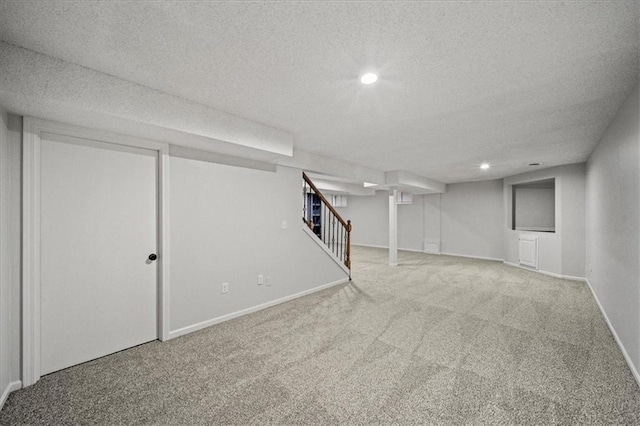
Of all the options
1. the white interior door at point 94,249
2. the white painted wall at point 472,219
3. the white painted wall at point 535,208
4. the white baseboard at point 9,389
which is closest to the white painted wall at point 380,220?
the white painted wall at point 472,219

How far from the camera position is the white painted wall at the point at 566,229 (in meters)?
5.25

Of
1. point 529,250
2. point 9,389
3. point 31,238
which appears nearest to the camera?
point 9,389

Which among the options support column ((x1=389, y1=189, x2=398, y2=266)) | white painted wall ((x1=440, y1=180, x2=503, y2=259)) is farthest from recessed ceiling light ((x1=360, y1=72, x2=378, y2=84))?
white painted wall ((x1=440, y1=180, x2=503, y2=259))

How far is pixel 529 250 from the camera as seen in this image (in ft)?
20.2

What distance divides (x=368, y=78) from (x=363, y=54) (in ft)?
1.00

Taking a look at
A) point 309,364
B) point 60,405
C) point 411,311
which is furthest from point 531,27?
point 60,405

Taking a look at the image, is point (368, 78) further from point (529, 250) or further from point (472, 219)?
point (472, 219)

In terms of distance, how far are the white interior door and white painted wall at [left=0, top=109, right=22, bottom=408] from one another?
145 mm

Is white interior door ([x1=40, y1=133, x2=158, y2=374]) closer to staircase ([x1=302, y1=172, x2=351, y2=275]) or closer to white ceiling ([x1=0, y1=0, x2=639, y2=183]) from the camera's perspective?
white ceiling ([x1=0, y1=0, x2=639, y2=183])

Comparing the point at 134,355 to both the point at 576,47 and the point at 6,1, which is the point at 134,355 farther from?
the point at 576,47

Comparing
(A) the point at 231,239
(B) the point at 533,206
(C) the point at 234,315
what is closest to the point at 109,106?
(A) the point at 231,239

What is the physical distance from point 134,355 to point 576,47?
4.27 m

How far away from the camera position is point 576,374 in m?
2.14

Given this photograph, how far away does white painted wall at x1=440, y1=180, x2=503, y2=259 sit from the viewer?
7555 millimetres
